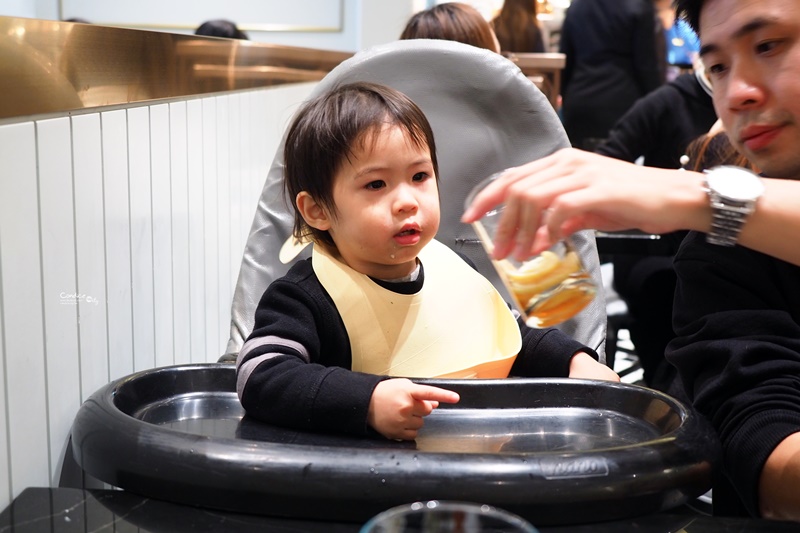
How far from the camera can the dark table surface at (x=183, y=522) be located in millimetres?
736

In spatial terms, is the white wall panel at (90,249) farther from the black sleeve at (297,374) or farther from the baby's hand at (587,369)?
the baby's hand at (587,369)

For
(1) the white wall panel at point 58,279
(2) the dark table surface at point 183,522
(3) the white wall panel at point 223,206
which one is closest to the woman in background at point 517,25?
(3) the white wall panel at point 223,206

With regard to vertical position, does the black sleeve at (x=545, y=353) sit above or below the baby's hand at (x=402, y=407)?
below

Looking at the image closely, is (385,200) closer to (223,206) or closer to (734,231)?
(734,231)

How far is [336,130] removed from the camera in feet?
4.00

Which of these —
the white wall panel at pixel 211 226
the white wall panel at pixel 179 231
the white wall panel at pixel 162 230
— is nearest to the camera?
the white wall panel at pixel 162 230

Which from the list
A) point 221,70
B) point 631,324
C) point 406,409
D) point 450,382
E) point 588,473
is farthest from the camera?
point 631,324

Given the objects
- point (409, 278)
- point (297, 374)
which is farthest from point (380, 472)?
point (409, 278)

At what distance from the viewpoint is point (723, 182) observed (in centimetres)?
80

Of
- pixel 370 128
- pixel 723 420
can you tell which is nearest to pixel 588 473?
pixel 723 420

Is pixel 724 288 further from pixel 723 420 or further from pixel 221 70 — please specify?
pixel 221 70

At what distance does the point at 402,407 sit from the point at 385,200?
38 cm

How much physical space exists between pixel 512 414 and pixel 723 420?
0.23 meters

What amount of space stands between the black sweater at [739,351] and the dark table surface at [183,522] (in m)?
0.19
